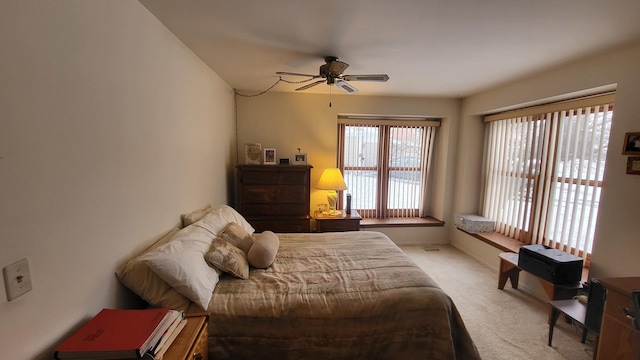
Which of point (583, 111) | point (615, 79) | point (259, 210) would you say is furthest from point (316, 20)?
point (583, 111)

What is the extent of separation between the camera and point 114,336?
0.96 meters

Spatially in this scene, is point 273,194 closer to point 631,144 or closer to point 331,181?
point 331,181

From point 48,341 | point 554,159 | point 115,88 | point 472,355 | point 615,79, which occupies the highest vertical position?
point 615,79

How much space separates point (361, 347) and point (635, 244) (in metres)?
2.26

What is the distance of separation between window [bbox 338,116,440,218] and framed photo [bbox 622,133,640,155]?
2.28 metres

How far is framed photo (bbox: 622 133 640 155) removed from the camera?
1867mm

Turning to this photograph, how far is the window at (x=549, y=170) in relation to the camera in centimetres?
237

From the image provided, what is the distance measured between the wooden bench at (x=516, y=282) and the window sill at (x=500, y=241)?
0.92 feet

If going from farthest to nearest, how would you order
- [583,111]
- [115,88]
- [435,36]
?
[583,111], [435,36], [115,88]

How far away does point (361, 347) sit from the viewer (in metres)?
1.47

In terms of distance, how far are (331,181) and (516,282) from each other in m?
2.42

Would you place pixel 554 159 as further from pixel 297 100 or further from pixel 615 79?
pixel 297 100

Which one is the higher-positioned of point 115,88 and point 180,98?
point 180,98

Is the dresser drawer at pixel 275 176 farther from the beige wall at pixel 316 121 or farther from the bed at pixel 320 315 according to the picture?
the bed at pixel 320 315
